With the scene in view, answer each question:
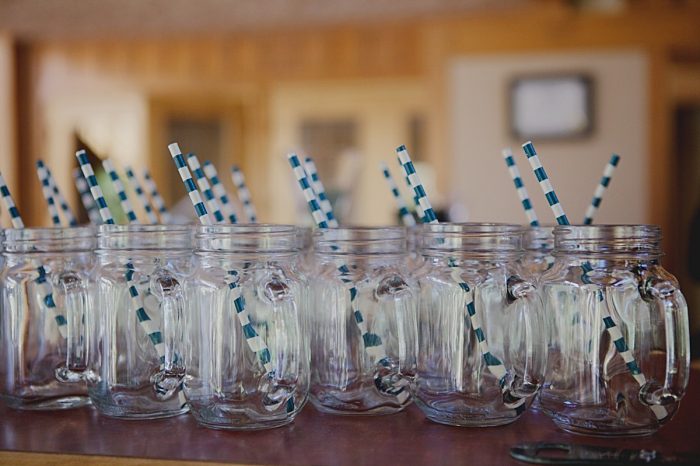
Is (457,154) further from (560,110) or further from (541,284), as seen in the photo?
(541,284)

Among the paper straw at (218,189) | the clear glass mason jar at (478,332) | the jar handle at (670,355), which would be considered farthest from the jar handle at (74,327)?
the jar handle at (670,355)

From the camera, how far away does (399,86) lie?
6.17 metres

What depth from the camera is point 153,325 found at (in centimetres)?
82

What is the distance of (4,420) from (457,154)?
381cm

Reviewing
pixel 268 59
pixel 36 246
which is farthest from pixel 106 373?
pixel 268 59

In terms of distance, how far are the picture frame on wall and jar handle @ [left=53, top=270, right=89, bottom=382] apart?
3.78m

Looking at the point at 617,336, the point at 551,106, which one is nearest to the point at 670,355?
→ the point at 617,336

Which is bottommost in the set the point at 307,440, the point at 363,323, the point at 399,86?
the point at 307,440

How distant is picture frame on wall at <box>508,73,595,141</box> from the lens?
13.9 feet

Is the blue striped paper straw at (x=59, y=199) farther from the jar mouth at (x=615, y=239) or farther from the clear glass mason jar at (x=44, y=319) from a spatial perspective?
the jar mouth at (x=615, y=239)

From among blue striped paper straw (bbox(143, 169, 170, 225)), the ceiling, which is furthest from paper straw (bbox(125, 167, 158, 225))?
the ceiling

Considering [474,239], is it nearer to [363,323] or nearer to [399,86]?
[363,323]

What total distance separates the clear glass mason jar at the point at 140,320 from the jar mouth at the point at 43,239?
64 millimetres

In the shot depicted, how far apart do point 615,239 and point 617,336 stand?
10cm
